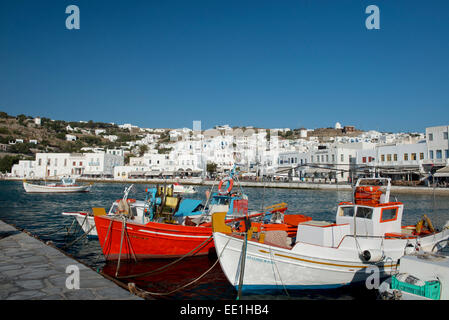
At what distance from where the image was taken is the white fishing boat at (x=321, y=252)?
8.10 metres

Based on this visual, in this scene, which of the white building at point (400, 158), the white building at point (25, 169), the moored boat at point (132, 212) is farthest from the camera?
the white building at point (25, 169)

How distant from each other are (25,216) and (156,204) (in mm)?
Result: 14442

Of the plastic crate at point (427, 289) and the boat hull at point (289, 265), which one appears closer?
the plastic crate at point (427, 289)

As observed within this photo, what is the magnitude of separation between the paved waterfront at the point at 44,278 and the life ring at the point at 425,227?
9.92 m

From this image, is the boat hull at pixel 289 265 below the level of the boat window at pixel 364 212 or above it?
below

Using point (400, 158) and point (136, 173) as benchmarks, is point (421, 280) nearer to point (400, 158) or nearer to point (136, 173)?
point (400, 158)

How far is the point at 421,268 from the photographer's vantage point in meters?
6.07

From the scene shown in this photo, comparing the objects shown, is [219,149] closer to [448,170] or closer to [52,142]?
[448,170]

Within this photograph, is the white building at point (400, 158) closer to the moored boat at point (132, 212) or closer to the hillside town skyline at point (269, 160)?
the hillside town skyline at point (269, 160)

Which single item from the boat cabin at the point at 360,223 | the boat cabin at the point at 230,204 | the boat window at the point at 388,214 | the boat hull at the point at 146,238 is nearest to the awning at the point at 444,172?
the boat cabin at the point at 230,204

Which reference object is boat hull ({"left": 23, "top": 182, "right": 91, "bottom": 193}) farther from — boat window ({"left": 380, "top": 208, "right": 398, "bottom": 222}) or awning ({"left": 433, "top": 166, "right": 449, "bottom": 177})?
awning ({"left": 433, "top": 166, "right": 449, "bottom": 177})

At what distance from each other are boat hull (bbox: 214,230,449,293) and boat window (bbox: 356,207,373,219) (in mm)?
1353
